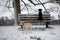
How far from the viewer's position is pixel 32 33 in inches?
84.4

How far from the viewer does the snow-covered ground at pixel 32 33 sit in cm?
208

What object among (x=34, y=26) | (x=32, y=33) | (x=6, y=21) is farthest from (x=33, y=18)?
(x=6, y=21)

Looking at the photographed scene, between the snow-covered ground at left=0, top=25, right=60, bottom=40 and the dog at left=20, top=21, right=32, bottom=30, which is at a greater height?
the dog at left=20, top=21, right=32, bottom=30

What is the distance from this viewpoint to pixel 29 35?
83.3 inches

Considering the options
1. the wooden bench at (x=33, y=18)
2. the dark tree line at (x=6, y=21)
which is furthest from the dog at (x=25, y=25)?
the dark tree line at (x=6, y=21)

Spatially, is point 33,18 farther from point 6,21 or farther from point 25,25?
point 6,21

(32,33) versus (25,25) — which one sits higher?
(25,25)

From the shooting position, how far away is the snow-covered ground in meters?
2.08

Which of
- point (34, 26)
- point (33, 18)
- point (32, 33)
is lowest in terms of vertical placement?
point (32, 33)

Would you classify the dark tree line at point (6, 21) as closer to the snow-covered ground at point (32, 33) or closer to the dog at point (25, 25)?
the snow-covered ground at point (32, 33)

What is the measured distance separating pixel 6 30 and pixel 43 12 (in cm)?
66

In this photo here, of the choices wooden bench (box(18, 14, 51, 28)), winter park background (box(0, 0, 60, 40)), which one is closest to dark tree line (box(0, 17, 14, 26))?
winter park background (box(0, 0, 60, 40))

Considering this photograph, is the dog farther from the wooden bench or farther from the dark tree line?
the dark tree line

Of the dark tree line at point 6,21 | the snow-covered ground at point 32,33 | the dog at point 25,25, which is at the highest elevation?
the dark tree line at point 6,21
